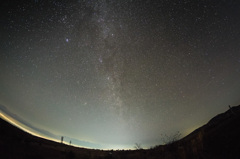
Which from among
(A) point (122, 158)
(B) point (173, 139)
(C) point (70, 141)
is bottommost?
(A) point (122, 158)

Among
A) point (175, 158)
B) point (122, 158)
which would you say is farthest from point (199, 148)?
point (122, 158)

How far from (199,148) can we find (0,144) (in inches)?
608

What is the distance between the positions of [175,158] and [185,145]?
1620 millimetres

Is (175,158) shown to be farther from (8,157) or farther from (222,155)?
(8,157)

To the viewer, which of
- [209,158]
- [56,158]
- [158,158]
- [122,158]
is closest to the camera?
[209,158]

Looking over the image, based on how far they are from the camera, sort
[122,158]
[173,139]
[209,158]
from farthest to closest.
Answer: [122,158]
[173,139]
[209,158]

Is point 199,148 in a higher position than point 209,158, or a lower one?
higher

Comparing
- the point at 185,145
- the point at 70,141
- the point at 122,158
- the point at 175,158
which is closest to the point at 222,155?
the point at 185,145

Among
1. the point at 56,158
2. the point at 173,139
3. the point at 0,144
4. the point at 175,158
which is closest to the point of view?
the point at 175,158

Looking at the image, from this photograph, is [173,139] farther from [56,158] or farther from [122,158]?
[56,158]

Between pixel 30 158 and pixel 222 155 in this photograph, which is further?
pixel 30 158

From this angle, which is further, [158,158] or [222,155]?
[158,158]

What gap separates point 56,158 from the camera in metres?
14.0

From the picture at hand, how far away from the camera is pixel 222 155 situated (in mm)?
7746
